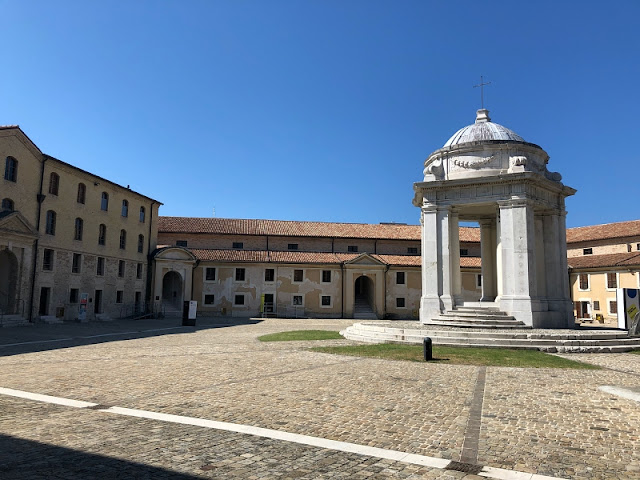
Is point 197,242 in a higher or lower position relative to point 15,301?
higher

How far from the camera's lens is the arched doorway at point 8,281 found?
92.4ft

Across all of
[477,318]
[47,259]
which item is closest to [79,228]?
[47,259]

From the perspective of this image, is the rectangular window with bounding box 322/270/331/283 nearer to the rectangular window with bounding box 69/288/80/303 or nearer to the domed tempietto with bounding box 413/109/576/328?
the rectangular window with bounding box 69/288/80/303

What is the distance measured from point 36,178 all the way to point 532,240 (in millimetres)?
29652

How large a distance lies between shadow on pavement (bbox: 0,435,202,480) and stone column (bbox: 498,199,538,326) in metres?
18.0

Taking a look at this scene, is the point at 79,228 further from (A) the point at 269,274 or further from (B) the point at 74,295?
(A) the point at 269,274

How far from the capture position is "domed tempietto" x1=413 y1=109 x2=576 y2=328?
2028cm

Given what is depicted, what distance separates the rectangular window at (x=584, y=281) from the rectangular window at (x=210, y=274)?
1338 inches

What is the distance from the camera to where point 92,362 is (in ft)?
43.7

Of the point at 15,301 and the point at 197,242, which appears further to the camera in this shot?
the point at 197,242

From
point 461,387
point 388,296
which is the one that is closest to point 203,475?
point 461,387

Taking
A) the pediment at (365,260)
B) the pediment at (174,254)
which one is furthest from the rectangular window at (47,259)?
the pediment at (365,260)

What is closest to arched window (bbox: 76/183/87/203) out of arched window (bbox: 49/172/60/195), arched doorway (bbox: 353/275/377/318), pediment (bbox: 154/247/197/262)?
arched window (bbox: 49/172/60/195)

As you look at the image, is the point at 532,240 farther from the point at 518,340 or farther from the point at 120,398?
the point at 120,398
